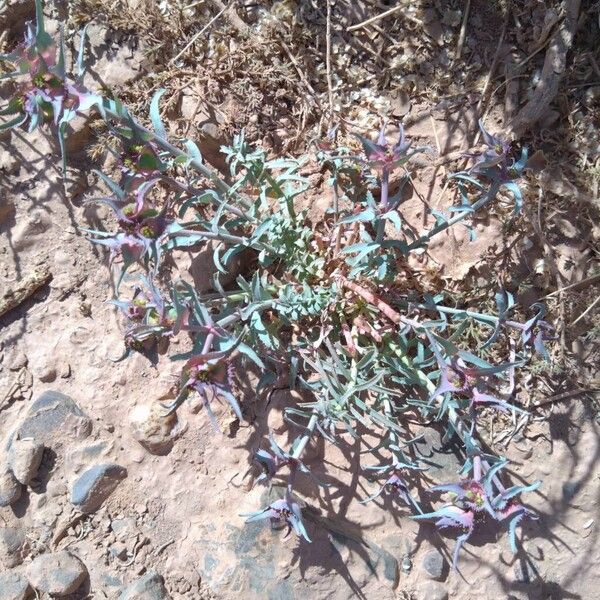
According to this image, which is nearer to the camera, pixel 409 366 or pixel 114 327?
pixel 409 366

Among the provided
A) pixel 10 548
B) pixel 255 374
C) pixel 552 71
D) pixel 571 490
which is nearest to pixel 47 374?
pixel 10 548

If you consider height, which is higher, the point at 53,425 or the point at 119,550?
the point at 53,425

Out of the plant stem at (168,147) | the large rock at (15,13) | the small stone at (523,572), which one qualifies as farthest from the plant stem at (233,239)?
the small stone at (523,572)

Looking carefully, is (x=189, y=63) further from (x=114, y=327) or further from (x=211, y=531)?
(x=211, y=531)

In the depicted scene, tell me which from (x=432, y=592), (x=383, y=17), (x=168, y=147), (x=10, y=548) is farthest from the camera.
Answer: (x=383, y=17)

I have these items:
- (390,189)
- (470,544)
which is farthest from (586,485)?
(390,189)

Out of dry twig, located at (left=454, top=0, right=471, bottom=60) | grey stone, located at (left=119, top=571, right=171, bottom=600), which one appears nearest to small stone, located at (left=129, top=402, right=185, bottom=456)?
grey stone, located at (left=119, top=571, right=171, bottom=600)

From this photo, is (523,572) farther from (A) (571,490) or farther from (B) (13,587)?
(B) (13,587)
